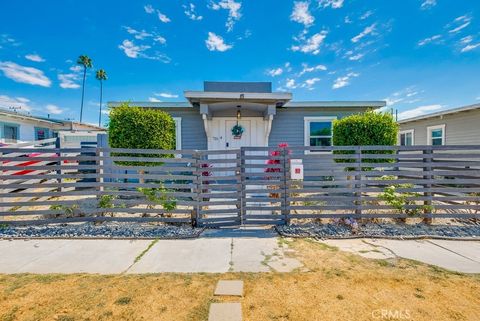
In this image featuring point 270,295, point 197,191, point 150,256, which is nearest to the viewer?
point 270,295

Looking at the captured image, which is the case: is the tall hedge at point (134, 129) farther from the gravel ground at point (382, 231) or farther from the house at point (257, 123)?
the gravel ground at point (382, 231)

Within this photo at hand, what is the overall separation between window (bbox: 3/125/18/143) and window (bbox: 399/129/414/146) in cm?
2582

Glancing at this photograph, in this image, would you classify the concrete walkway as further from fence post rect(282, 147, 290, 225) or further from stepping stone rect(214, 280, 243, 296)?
fence post rect(282, 147, 290, 225)

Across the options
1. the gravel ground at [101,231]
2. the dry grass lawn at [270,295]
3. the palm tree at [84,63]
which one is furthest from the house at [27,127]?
the palm tree at [84,63]

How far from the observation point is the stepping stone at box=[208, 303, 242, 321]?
6.29ft

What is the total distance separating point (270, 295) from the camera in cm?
224

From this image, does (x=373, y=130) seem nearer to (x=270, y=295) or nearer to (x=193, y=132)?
(x=270, y=295)

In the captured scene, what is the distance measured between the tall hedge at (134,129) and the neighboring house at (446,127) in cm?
1307

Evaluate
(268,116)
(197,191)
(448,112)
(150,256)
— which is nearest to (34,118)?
(268,116)

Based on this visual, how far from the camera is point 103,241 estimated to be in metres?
3.80

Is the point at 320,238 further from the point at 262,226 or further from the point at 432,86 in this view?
the point at 432,86

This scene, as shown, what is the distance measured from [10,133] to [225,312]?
2043 cm

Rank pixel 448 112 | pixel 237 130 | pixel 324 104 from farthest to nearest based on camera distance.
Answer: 1. pixel 448 112
2. pixel 237 130
3. pixel 324 104

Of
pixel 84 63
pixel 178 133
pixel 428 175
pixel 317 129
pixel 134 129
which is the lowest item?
pixel 428 175
